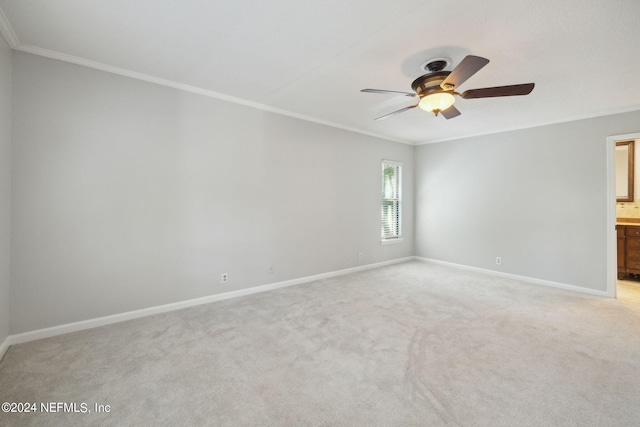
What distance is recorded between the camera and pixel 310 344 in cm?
255

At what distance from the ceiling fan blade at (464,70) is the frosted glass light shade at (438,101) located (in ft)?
0.23

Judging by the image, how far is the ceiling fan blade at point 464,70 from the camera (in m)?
1.93

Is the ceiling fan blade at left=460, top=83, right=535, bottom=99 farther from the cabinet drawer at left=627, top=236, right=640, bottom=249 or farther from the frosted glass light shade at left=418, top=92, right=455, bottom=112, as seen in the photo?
the cabinet drawer at left=627, top=236, right=640, bottom=249

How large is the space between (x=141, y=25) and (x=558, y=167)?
569 cm

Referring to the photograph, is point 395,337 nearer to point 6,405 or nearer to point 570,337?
point 570,337

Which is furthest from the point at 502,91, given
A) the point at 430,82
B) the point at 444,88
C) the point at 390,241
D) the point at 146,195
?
the point at 390,241

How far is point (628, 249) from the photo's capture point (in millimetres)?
4723

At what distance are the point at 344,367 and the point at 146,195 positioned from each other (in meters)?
2.74

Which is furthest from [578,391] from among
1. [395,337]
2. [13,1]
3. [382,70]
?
[13,1]

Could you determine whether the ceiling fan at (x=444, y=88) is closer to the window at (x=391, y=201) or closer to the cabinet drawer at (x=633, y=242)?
the window at (x=391, y=201)

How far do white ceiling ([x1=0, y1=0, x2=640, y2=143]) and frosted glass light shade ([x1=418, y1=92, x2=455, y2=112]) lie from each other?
371 mm

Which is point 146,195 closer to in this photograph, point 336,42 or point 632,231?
point 336,42

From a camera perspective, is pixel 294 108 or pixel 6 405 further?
pixel 294 108

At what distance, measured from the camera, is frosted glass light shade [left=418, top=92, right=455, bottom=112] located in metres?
2.49
